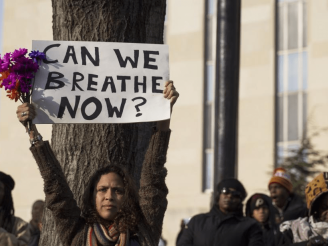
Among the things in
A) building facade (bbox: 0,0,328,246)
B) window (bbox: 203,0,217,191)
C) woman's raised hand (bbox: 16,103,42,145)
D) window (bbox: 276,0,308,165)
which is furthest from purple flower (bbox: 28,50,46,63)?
window (bbox: 203,0,217,191)

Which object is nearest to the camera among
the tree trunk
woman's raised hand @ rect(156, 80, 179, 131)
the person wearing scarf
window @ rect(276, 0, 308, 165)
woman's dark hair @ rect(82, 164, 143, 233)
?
woman's dark hair @ rect(82, 164, 143, 233)

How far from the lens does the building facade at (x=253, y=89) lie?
2522cm

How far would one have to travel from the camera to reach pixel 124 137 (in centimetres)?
659

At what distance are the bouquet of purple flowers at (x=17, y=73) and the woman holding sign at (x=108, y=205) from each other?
0.96 ft

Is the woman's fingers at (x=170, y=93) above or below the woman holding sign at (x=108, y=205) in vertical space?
above

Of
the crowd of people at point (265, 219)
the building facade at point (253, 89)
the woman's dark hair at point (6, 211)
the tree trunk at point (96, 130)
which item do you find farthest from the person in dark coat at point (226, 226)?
the building facade at point (253, 89)

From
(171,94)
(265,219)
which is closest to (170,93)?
(171,94)

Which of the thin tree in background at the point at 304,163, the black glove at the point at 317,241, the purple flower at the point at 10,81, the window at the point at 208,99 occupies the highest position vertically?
the window at the point at 208,99

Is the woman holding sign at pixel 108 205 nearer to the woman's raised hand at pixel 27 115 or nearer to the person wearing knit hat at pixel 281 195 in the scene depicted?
the woman's raised hand at pixel 27 115

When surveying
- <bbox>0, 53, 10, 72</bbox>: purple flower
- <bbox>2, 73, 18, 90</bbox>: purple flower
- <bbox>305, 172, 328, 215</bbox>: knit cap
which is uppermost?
<bbox>0, 53, 10, 72</bbox>: purple flower

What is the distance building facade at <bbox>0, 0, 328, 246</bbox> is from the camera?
993 inches

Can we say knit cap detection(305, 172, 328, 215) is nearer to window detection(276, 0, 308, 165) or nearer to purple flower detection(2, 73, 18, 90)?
purple flower detection(2, 73, 18, 90)

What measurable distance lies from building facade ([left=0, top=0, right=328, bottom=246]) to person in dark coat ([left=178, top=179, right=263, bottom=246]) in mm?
14800

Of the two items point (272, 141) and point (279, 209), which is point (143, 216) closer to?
point (279, 209)
